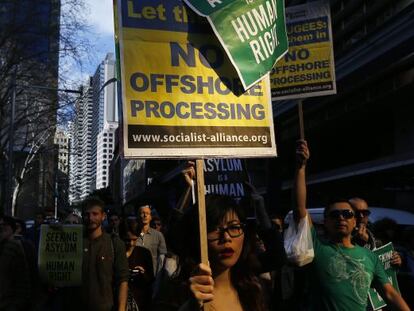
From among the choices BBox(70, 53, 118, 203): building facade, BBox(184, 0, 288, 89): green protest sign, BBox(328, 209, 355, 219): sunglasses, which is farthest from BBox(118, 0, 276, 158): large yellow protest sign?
BBox(70, 53, 118, 203): building facade

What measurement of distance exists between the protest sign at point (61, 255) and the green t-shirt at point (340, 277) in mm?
2199

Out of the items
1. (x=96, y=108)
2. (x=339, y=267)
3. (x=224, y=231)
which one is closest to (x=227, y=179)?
(x=339, y=267)

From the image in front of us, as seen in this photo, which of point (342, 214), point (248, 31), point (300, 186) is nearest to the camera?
point (248, 31)

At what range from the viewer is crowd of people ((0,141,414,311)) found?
2486 millimetres

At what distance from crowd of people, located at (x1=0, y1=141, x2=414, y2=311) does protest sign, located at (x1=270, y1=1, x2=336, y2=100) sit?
142 centimetres

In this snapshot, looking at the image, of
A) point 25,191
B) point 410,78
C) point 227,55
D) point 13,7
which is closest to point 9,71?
point 13,7

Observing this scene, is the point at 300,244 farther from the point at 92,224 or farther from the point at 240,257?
the point at 92,224

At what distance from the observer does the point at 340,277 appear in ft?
11.5

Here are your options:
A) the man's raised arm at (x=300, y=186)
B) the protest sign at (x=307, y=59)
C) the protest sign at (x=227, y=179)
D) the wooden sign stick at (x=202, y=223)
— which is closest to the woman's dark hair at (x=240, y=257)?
the wooden sign stick at (x=202, y=223)

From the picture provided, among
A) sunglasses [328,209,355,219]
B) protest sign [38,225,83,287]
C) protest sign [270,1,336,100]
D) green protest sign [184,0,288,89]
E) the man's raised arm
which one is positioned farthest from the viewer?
protest sign [270,1,336,100]

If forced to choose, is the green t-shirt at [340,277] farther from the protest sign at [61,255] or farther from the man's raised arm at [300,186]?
the protest sign at [61,255]

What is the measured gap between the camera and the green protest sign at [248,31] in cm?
310

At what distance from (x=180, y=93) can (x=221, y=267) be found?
1039 millimetres

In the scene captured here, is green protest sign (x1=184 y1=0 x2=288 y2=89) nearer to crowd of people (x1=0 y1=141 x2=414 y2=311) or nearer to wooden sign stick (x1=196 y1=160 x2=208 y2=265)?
crowd of people (x1=0 y1=141 x2=414 y2=311)
